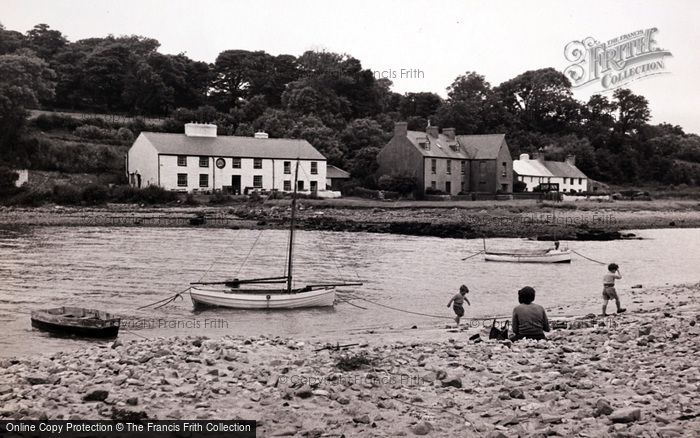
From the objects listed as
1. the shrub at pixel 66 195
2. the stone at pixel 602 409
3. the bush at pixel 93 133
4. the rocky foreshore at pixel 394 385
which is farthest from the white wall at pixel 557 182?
the stone at pixel 602 409

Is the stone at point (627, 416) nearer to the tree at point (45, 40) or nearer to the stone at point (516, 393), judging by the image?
the stone at point (516, 393)

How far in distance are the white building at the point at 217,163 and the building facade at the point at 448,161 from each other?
9.14 metres

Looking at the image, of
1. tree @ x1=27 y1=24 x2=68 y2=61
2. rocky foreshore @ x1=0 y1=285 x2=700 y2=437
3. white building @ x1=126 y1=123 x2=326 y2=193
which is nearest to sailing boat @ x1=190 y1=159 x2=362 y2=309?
rocky foreshore @ x1=0 y1=285 x2=700 y2=437

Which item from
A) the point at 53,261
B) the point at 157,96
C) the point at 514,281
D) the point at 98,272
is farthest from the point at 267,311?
the point at 157,96

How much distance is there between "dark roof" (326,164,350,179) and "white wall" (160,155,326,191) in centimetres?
270

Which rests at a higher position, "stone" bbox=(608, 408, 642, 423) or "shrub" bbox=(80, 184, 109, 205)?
"shrub" bbox=(80, 184, 109, 205)

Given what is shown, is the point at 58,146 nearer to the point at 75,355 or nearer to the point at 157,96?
the point at 157,96

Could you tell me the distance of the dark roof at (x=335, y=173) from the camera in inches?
3228

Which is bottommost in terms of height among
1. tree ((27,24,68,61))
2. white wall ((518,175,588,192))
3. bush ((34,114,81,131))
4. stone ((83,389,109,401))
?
stone ((83,389,109,401))

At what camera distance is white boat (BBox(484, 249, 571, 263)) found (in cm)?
3856

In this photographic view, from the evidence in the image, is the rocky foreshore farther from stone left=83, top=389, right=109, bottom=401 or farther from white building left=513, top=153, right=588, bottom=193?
white building left=513, top=153, right=588, bottom=193

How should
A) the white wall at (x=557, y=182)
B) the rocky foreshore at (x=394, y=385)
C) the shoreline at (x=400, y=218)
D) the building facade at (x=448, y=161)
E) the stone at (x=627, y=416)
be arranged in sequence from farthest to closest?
the white wall at (x=557, y=182) → the building facade at (x=448, y=161) → the shoreline at (x=400, y=218) → the rocky foreshore at (x=394, y=385) → the stone at (x=627, y=416)

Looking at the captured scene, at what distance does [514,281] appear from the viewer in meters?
32.1

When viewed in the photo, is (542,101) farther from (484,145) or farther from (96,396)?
(96,396)
